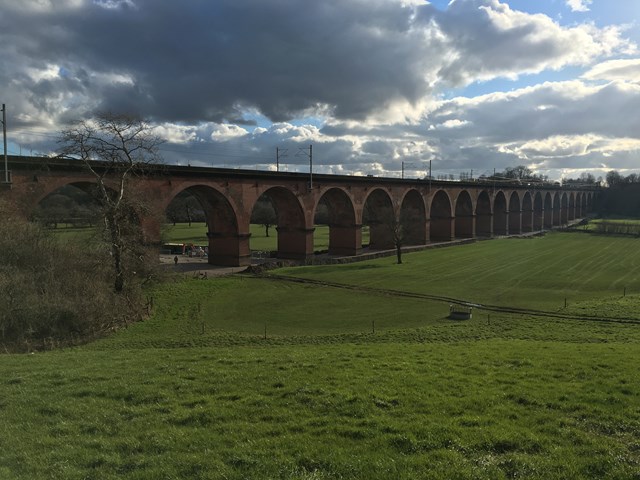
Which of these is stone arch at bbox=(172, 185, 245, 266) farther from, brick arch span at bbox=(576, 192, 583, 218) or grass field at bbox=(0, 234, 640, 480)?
brick arch span at bbox=(576, 192, 583, 218)

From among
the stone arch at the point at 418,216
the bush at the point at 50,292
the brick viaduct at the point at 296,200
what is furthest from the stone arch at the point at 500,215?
the bush at the point at 50,292

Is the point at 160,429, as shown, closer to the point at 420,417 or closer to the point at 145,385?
the point at 145,385

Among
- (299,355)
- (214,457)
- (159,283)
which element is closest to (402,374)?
(299,355)

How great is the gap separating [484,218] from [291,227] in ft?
149

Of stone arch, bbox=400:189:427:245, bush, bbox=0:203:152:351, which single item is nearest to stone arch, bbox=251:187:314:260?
stone arch, bbox=400:189:427:245

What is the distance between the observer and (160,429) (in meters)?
6.06

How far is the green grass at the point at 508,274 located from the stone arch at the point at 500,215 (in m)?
29.8

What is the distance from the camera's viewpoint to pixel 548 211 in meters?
107

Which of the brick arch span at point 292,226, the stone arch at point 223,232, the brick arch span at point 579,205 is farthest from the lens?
the brick arch span at point 579,205

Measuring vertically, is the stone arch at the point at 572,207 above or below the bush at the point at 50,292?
above

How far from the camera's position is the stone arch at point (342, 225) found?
48.9 metres

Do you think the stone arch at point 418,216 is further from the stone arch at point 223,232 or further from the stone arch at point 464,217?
the stone arch at point 223,232

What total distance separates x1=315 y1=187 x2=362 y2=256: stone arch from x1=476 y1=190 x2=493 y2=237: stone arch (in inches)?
1398

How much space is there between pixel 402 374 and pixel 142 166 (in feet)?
82.8
